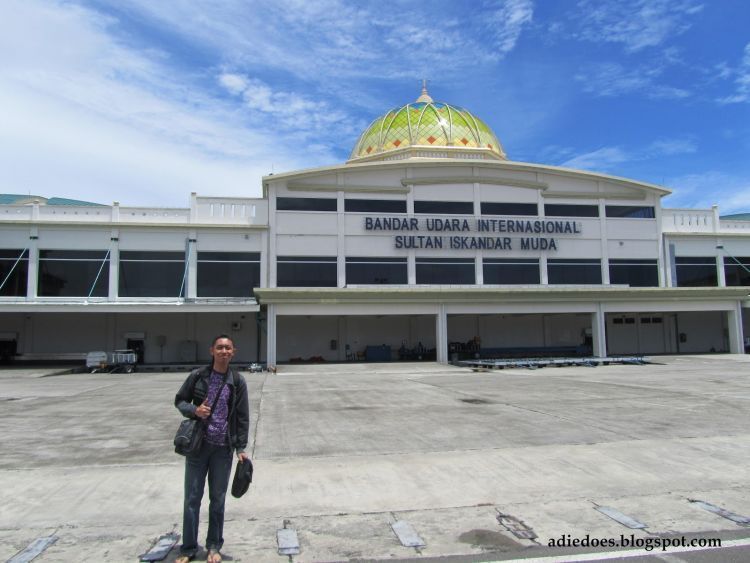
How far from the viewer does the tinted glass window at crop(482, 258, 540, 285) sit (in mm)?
35094

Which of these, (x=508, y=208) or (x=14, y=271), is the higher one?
(x=508, y=208)

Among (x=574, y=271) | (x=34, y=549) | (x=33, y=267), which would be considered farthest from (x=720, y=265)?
(x=33, y=267)

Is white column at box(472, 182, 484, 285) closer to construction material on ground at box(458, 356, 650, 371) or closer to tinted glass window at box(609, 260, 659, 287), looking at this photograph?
construction material on ground at box(458, 356, 650, 371)

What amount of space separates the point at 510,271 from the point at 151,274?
2114 centimetres

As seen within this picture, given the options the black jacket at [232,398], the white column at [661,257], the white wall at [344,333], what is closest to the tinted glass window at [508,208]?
the white wall at [344,333]

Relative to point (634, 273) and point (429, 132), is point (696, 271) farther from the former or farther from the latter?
point (429, 132)

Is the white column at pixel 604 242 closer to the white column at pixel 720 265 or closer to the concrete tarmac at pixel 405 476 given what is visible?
the white column at pixel 720 265

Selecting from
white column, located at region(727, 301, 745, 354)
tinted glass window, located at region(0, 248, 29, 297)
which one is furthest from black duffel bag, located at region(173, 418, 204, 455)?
white column, located at region(727, 301, 745, 354)

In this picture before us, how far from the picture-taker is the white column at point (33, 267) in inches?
1258

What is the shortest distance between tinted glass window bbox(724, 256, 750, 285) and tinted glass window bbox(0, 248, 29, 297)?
4336cm

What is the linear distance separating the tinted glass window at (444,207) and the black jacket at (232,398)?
30434 millimetres

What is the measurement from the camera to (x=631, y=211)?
37719 millimetres

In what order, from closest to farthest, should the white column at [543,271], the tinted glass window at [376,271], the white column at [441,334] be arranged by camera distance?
the white column at [441,334]
the tinted glass window at [376,271]
the white column at [543,271]

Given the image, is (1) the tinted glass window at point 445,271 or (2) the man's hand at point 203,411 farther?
(1) the tinted glass window at point 445,271
